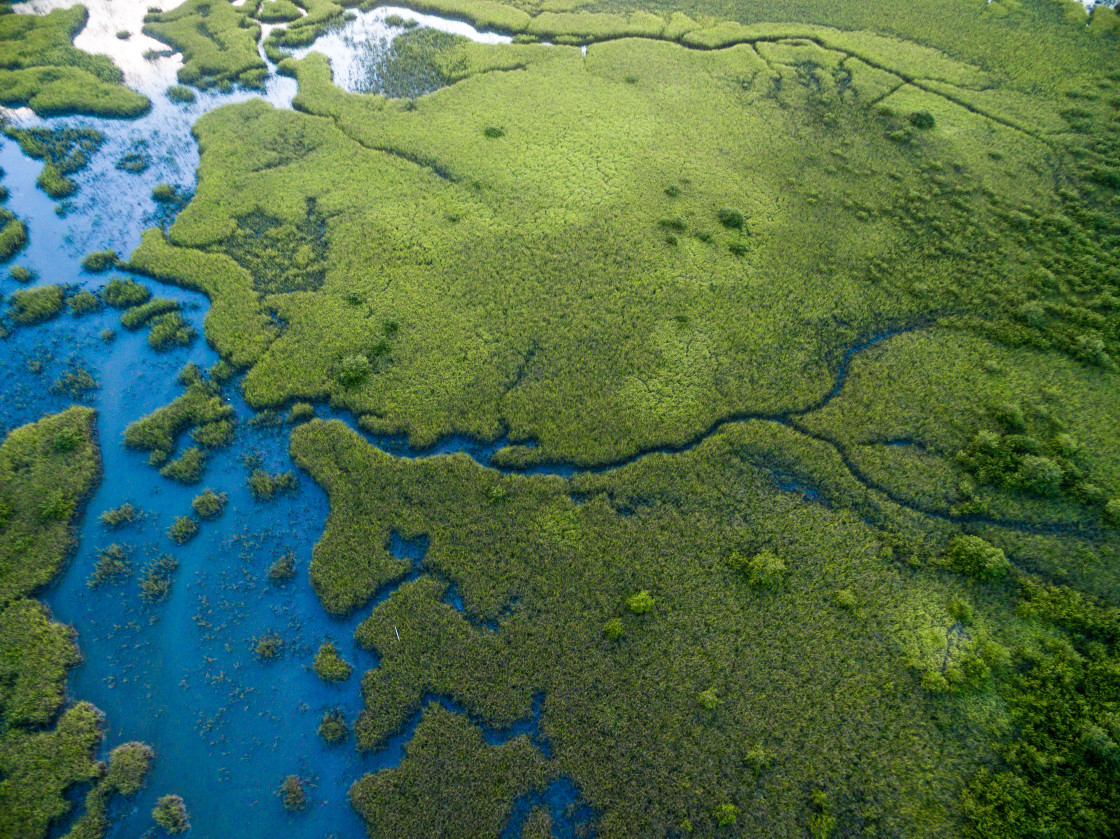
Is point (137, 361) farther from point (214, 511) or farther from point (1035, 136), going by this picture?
point (1035, 136)

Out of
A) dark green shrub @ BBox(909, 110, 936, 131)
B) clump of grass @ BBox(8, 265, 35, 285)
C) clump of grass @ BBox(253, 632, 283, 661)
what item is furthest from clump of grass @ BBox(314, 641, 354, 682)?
dark green shrub @ BBox(909, 110, 936, 131)

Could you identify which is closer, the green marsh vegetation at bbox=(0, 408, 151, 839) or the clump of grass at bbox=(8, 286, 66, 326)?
the green marsh vegetation at bbox=(0, 408, 151, 839)

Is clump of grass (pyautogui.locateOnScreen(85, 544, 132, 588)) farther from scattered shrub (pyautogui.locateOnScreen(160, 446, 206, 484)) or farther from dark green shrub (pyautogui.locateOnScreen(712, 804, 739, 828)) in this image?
dark green shrub (pyautogui.locateOnScreen(712, 804, 739, 828))

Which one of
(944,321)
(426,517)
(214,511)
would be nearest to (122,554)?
(214,511)

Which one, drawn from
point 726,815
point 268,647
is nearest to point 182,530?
point 268,647

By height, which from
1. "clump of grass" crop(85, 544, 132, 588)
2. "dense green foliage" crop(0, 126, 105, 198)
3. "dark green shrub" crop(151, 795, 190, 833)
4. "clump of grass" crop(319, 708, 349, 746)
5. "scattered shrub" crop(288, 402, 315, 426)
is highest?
"dense green foliage" crop(0, 126, 105, 198)

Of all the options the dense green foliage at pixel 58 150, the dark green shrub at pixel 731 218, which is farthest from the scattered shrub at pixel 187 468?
the dark green shrub at pixel 731 218

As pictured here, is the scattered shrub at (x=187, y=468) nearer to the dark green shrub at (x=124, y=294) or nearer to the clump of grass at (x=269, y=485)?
the clump of grass at (x=269, y=485)
